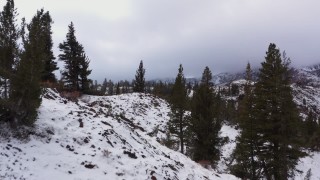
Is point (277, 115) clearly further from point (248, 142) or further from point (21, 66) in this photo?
point (21, 66)

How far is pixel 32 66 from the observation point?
1434 cm

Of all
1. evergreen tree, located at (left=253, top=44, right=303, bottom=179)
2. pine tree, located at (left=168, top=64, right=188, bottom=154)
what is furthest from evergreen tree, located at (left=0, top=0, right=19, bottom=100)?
pine tree, located at (left=168, top=64, right=188, bottom=154)

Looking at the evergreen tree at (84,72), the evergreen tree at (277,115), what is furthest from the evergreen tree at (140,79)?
the evergreen tree at (277,115)

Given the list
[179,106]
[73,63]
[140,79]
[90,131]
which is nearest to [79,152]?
[90,131]

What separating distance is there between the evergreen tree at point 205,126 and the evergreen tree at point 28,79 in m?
19.8

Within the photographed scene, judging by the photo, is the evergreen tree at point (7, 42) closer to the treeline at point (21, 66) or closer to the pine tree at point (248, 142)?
the treeline at point (21, 66)

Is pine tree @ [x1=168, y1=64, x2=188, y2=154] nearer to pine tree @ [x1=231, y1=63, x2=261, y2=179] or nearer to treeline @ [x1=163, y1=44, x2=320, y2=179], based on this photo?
treeline @ [x1=163, y1=44, x2=320, y2=179]

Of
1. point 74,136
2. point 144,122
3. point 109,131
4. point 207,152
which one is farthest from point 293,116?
point 144,122

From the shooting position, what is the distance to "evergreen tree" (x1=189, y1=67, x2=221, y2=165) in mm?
31953

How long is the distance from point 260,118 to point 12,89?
18.3 m

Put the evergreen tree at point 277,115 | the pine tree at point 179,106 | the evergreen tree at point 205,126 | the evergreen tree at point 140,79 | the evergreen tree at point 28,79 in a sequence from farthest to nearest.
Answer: the evergreen tree at point 140,79, the pine tree at point 179,106, the evergreen tree at point 205,126, the evergreen tree at point 277,115, the evergreen tree at point 28,79

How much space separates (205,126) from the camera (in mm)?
32062

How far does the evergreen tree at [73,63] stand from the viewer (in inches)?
1641

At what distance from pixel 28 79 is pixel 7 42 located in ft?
9.58
